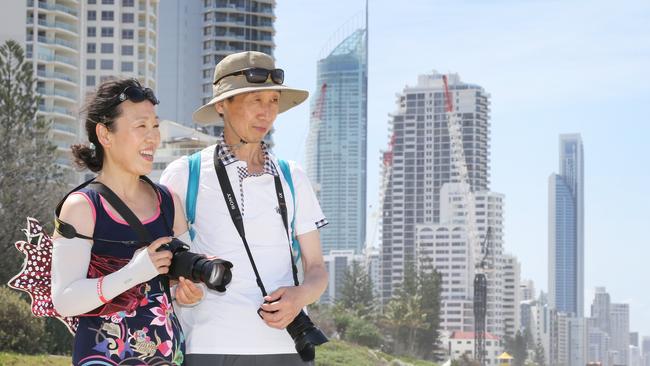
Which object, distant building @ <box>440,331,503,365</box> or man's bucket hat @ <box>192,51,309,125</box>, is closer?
man's bucket hat @ <box>192,51,309,125</box>

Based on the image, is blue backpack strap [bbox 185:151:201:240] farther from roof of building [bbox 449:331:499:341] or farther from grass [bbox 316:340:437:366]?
roof of building [bbox 449:331:499:341]

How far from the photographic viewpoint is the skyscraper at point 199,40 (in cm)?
9662

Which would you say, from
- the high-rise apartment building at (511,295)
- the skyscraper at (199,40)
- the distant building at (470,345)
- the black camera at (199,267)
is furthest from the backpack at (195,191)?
the high-rise apartment building at (511,295)

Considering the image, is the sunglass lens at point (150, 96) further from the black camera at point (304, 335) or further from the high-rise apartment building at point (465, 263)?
the high-rise apartment building at point (465, 263)

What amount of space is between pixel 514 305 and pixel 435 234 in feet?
48.1

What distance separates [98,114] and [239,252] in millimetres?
643

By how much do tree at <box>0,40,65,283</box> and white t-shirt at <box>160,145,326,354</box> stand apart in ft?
91.4

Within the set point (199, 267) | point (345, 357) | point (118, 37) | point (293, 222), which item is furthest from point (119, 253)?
point (118, 37)

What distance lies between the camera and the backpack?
3.64 meters

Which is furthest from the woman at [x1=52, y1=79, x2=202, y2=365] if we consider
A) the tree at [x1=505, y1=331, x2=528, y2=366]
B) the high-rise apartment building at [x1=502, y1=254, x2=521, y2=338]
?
the high-rise apartment building at [x1=502, y1=254, x2=521, y2=338]

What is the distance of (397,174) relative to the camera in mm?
177375

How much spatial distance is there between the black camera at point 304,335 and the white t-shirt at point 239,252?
0.06 meters

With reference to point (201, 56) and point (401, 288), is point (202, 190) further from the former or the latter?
point (201, 56)

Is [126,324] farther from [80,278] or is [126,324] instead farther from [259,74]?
[259,74]
